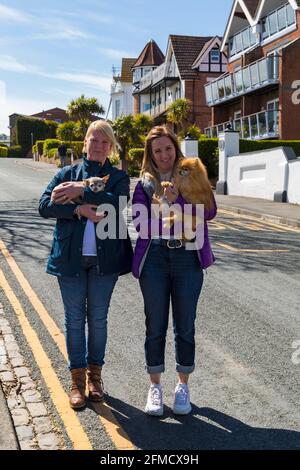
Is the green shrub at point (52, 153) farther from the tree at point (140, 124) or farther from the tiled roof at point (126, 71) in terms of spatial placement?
the tiled roof at point (126, 71)

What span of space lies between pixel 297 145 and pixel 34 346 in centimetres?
2353

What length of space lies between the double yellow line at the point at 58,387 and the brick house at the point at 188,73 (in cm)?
3974

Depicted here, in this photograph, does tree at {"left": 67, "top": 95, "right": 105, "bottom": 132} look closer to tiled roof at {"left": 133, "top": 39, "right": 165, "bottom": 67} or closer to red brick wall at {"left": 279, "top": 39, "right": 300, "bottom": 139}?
tiled roof at {"left": 133, "top": 39, "right": 165, "bottom": 67}

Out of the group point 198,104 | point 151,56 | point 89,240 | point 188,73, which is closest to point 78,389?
A: point 89,240

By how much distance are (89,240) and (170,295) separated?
0.71 metres

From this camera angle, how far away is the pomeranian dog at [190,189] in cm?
388

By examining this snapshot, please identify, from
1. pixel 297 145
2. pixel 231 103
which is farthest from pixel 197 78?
pixel 297 145

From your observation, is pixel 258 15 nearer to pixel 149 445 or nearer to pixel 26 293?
pixel 26 293

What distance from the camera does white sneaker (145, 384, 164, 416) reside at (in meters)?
3.94

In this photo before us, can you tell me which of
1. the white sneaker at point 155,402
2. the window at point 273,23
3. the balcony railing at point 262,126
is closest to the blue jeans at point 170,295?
the white sneaker at point 155,402

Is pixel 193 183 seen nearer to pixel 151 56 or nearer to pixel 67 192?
pixel 67 192

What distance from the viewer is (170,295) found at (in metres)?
4.12
